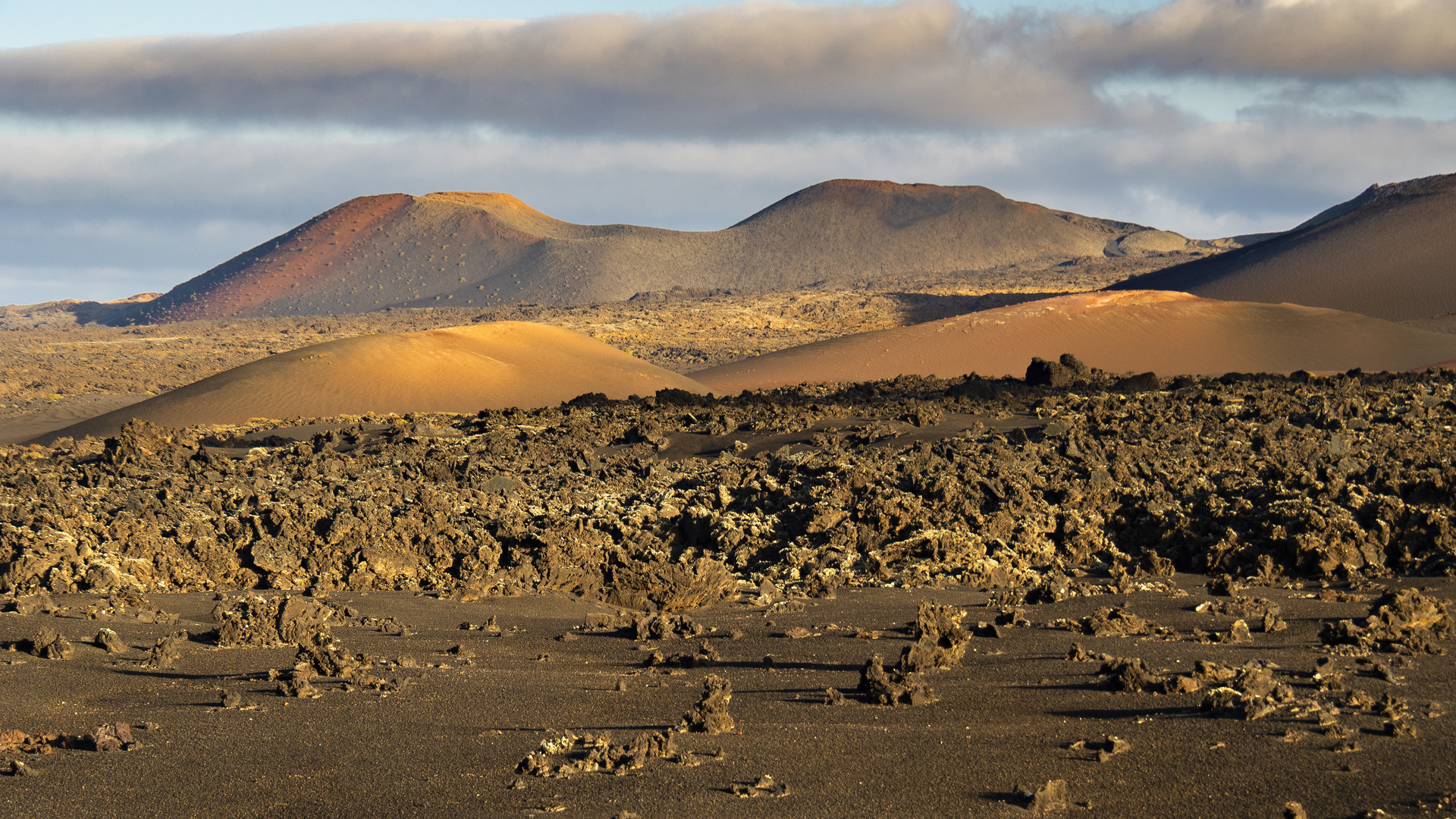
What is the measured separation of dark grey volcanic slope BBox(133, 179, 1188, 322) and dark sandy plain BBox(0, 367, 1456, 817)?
363 ft

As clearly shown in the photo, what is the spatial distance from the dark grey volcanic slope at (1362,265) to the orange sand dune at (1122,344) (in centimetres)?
1749

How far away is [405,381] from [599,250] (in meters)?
113

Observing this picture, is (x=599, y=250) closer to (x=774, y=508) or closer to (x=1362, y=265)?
(x=1362, y=265)

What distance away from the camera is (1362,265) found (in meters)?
70.9

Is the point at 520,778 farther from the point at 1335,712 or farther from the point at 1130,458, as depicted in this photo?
the point at 1130,458

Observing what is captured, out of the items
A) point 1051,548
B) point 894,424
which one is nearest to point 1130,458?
point 1051,548

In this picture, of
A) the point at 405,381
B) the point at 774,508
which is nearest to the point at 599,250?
the point at 405,381

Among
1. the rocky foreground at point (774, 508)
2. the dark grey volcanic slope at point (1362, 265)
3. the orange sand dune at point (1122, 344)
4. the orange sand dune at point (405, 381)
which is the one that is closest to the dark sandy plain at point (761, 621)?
the rocky foreground at point (774, 508)

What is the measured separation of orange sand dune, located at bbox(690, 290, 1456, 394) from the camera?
137 ft

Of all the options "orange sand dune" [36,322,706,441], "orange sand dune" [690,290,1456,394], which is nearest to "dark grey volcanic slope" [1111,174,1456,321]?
"orange sand dune" [690,290,1456,394]

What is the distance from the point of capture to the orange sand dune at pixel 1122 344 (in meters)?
41.8

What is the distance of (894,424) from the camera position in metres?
17.9

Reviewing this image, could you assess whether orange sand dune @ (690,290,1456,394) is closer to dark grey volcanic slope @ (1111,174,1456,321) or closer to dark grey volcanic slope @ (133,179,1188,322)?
dark grey volcanic slope @ (1111,174,1456,321)

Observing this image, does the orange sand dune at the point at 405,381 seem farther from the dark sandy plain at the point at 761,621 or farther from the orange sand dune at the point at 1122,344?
the dark sandy plain at the point at 761,621
